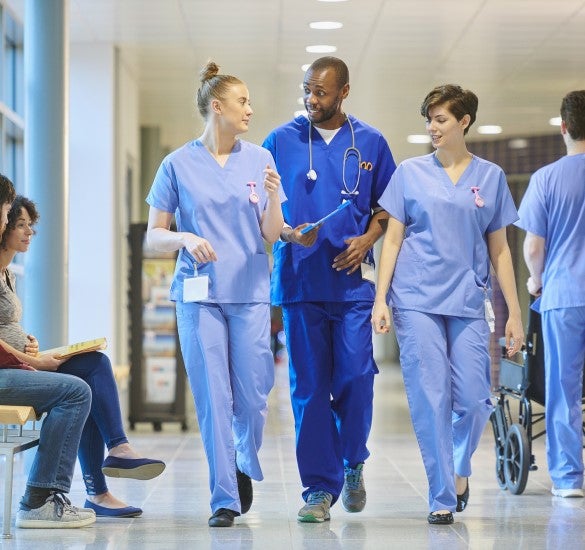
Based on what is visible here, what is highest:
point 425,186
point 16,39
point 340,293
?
point 16,39

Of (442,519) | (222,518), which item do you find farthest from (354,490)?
(222,518)

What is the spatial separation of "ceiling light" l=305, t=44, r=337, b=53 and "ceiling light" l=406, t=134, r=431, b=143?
5.41 m

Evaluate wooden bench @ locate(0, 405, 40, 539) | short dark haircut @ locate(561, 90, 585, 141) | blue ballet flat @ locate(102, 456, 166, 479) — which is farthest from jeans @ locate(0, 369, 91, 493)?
short dark haircut @ locate(561, 90, 585, 141)

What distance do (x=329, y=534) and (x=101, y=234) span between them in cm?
616

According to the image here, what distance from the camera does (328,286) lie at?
4.07 meters

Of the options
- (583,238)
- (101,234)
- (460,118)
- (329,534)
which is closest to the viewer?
(329,534)

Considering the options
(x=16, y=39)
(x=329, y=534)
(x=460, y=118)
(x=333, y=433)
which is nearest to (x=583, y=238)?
(x=460, y=118)

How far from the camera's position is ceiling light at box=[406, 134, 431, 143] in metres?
15.1

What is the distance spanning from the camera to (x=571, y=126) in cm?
486

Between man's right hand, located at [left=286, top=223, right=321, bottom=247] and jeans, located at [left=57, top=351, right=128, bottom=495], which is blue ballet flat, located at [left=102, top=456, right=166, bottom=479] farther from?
man's right hand, located at [left=286, top=223, right=321, bottom=247]

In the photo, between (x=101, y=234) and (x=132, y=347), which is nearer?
(x=132, y=347)

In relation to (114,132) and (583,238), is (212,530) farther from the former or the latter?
(114,132)

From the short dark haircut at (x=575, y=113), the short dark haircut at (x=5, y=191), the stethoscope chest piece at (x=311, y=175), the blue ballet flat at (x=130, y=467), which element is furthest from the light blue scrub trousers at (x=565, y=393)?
the short dark haircut at (x=5, y=191)

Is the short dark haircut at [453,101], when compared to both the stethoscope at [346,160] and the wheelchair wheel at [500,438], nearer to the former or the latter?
the stethoscope at [346,160]
